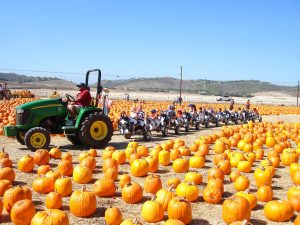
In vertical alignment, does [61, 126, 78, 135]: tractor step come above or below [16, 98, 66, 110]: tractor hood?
below

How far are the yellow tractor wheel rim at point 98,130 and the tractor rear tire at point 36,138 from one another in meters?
1.49

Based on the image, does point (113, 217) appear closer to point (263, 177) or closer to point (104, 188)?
point (104, 188)

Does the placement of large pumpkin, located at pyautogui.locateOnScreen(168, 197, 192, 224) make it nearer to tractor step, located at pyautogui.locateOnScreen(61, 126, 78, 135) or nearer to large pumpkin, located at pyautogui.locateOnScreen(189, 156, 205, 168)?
large pumpkin, located at pyautogui.locateOnScreen(189, 156, 205, 168)

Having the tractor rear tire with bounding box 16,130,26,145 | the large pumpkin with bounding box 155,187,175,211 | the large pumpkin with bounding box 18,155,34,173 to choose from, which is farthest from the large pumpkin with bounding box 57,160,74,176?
the tractor rear tire with bounding box 16,130,26,145

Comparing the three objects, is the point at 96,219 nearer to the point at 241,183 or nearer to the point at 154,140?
the point at 241,183

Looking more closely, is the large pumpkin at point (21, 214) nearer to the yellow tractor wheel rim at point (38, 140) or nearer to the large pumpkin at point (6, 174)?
the large pumpkin at point (6, 174)

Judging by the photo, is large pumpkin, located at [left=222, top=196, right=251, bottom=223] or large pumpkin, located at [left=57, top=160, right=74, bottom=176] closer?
large pumpkin, located at [left=222, top=196, right=251, bottom=223]

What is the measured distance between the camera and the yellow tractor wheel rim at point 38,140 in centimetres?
1077

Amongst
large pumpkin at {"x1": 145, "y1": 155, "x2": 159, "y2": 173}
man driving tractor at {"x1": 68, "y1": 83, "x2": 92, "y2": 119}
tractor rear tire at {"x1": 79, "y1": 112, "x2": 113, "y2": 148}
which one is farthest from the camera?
man driving tractor at {"x1": 68, "y1": 83, "x2": 92, "y2": 119}

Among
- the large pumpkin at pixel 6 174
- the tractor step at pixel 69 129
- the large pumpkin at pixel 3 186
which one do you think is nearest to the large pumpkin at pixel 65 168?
the large pumpkin at pixel 6 174

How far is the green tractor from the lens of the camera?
1088 centimetres

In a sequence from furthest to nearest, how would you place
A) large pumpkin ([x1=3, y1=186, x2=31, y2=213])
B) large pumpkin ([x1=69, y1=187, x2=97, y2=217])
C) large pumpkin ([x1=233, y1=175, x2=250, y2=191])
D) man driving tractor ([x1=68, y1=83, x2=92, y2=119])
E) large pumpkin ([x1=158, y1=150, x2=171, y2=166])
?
1. man driving tractor ([x1=68, y1=83, x2=92, y2=119])
2. large pumpkin ([x1=158, y1=150, x2=171, y2=166])
3. large pumpkin ([x1=233, y1=175, x2=250, y2=191])
4. large pumpkin ([x1=3, y1=186, x2=31, y2=213])
5. large pumpkin ([x1=69, y1=187, x2=97, y2=217])

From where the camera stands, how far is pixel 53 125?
38.6 ft

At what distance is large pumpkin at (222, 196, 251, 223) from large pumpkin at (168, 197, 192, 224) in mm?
577
